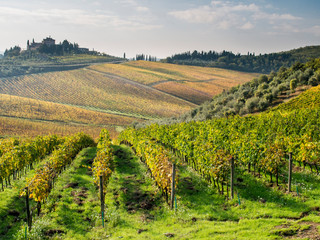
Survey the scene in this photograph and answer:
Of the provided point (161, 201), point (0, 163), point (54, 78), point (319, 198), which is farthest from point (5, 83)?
point (319, 198)

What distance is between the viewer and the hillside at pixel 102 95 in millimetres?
69688

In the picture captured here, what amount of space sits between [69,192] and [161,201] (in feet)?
20.2

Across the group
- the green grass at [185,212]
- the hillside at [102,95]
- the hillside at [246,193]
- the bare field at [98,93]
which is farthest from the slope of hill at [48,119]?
the hillside at [246,193]

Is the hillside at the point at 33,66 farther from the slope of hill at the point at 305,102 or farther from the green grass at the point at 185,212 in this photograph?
the green grass at the point at 185,212

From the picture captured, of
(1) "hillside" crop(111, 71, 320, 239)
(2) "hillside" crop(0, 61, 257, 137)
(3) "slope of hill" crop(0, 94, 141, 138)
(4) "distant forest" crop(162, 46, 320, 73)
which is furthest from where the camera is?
(4) "distant forest" crop(162, 46, 320, 73)

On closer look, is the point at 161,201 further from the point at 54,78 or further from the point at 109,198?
the point at 54,78

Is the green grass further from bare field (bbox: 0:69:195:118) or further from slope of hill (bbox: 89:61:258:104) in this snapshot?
slope of hill (bbox: 89:61:258:104)

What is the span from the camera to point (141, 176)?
19781 mm

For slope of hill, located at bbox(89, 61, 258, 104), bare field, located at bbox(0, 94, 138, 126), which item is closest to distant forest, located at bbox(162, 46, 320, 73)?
slope of hill, located at bbox(89, 61, 258, 104)

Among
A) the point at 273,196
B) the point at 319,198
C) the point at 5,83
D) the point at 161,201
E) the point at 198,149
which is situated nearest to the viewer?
the point at 319,198

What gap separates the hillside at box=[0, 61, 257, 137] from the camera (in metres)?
69.7

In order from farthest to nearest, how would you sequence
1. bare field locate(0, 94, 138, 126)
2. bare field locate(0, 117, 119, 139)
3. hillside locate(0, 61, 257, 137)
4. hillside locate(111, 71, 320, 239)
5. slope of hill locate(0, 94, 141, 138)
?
bare field locate(0, 94, 138, 126) < hillside locate(0, 61, 257, 137) < slope of hill locate(0, 94, 141, 138) < bare field locate(0, 117, 119, 139) < hillside locate(111, 71, 320, 239)

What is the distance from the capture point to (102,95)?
10119 centimetres

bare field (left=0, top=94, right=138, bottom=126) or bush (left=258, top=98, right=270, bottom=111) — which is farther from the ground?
bush (left=258, top=98, right=270, bottom=111)
